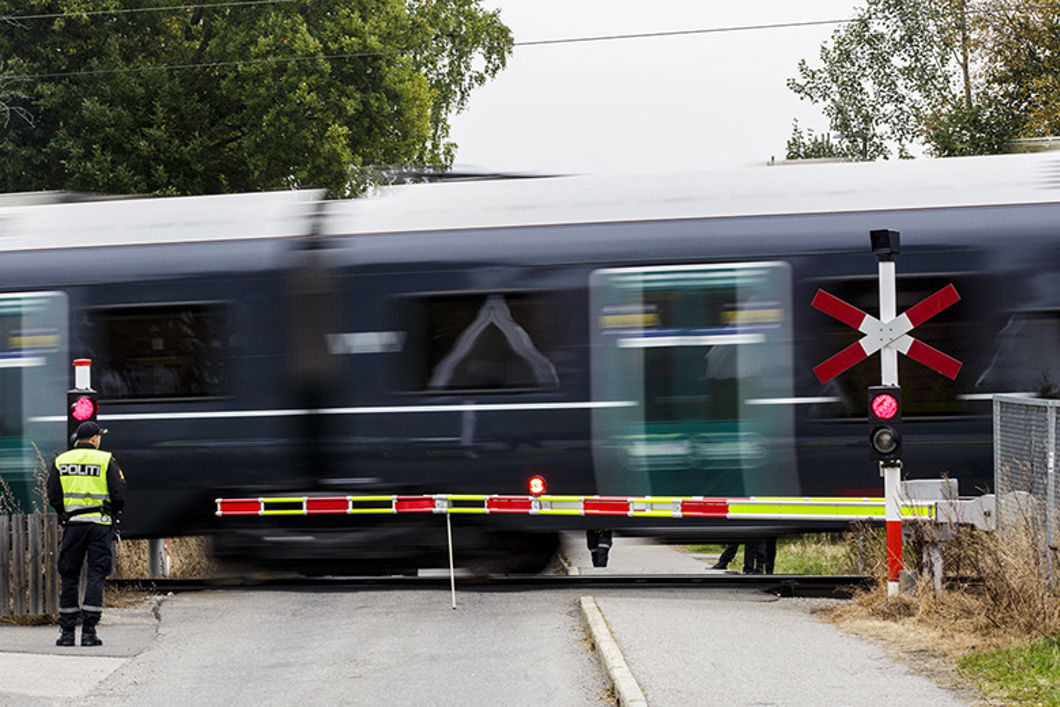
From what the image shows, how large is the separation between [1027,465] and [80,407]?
7.66 m

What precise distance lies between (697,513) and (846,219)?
299 centimetres

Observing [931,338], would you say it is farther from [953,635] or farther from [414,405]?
[414,405]

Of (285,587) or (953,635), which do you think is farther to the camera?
(285,587)

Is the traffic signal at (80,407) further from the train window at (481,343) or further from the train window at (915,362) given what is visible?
the train window at (915,362)

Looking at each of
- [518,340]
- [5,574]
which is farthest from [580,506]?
[5,574]

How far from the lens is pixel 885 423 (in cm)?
1147

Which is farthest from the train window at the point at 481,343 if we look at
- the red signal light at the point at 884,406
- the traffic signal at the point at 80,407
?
the red signal light at the point at 884,406

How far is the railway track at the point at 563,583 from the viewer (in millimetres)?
13297

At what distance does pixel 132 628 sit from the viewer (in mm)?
11961

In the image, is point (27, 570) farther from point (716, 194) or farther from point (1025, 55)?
point (1025, 55)

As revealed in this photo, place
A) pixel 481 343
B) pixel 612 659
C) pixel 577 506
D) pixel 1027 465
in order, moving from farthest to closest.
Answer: pixel 481 343
pixel 577 506
pixel 1027 465
pixel 612 659

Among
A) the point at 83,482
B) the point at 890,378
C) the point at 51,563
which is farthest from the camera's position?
the point at 51,563

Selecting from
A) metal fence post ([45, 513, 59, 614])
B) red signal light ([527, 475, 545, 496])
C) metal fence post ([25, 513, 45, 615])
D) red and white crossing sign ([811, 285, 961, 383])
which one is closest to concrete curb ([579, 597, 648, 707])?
red signal light ([527, 475, 545, 496])

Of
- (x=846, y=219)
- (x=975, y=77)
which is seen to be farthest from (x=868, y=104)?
(x=846, y=219)
